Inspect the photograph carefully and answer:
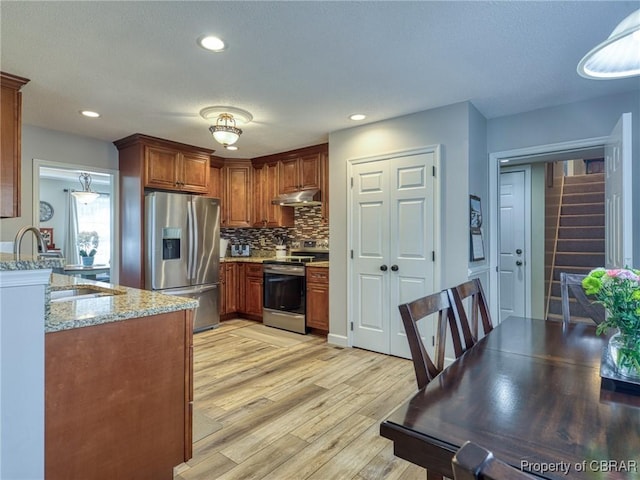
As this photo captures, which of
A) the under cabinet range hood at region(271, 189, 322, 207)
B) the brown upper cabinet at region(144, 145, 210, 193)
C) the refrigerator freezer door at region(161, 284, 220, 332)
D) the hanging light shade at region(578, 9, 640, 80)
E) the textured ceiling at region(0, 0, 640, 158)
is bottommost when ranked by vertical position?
the refrigerator freezer door at region(161, 284, 220, 332)

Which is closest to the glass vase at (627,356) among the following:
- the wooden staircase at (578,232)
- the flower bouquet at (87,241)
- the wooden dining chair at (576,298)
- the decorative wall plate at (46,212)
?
the wooden dining chair at (576,298)

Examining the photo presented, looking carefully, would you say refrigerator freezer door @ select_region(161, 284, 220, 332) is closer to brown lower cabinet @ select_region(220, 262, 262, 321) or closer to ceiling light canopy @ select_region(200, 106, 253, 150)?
brown lower cabinet @ select_region(220, 262, 262, 321)

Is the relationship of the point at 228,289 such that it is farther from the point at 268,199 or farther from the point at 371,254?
the point at 371,254

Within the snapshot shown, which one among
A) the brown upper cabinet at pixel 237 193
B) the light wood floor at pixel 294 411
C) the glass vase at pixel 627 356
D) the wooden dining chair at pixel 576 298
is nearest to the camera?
the glass vase at pixel 627 356

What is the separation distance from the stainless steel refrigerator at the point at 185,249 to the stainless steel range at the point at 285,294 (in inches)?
27.0

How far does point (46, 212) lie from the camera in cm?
725

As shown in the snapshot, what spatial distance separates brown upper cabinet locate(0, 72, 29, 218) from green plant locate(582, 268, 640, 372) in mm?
3539

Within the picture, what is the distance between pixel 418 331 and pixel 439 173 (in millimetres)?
2189

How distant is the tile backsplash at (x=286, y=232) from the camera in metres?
5.19

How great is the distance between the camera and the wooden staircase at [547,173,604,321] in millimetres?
5191

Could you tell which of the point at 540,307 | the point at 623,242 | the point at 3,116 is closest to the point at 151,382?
the point at 3,116

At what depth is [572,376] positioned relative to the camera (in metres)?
1.18

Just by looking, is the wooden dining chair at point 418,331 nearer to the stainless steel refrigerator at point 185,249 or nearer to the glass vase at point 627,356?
the glass vase at point 627,356

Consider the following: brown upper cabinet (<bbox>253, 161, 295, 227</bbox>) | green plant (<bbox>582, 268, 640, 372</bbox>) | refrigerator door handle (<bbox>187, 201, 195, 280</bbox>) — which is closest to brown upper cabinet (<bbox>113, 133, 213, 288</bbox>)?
refrigerator door handle (<bbox>187, 201, 195, 280</bbox>)
